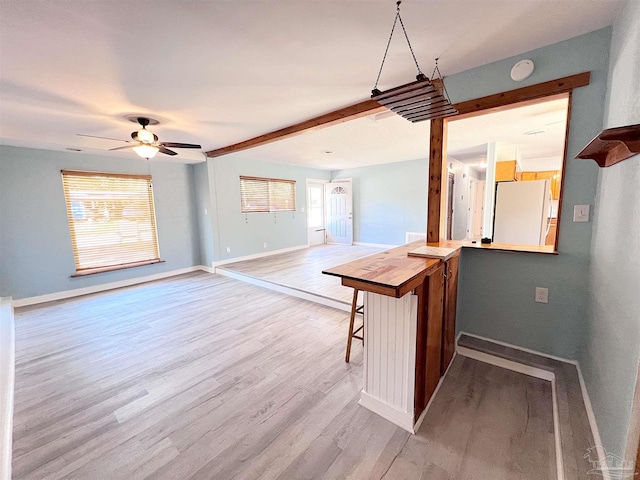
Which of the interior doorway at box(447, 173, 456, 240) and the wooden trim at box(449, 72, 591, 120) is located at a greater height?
the wooden trim at box(449, 72, 591, 120)

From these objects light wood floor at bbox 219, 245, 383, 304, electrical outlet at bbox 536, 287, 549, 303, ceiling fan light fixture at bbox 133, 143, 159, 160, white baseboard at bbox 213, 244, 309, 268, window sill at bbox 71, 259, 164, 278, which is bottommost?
light wood floor at bbox 219, 245, 383, 304

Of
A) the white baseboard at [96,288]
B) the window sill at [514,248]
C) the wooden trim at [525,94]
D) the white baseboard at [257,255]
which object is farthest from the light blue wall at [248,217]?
the window sill at [514,248]

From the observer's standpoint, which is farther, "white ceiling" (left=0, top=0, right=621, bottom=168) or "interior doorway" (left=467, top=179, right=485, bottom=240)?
"interior doorway" (left=467, top=179, right=485, bottom=240)

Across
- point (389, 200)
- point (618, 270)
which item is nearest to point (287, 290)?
point (618, 270)

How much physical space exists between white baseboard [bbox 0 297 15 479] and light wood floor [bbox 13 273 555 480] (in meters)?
0.05

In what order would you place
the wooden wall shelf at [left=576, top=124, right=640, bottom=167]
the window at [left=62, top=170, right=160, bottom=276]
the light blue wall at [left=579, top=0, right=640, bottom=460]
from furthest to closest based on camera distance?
the window at [left=62, top=170, right=160, bottom=276]
the light blue wall at [left=579, top=0, right=640, bottom=460]
the wooden wall shelf at [left=576, top=124, right=640, bottom=167]

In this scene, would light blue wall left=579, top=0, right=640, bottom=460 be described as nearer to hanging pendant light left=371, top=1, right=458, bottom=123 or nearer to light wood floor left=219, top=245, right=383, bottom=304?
hanging pendant light left=371, top=1, right=458, bottom=123

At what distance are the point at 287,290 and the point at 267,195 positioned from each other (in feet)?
10.1

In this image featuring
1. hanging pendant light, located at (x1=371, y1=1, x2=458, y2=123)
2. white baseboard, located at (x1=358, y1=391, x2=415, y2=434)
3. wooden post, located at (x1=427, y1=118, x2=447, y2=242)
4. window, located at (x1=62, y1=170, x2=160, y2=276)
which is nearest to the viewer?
hanging pendant light, located at (x1=371, y1=1, x2=458, y2=123)

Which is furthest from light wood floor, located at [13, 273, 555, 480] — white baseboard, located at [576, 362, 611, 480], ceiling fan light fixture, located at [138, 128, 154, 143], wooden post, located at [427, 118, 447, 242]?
ceiling fan light fixture, located at [138, 128, 154, 143]

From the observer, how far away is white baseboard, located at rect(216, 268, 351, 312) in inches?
138

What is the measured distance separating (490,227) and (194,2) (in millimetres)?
4725

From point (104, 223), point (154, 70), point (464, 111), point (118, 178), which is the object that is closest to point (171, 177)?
point (118, 178)

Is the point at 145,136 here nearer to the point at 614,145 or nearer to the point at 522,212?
the point at 614,145
